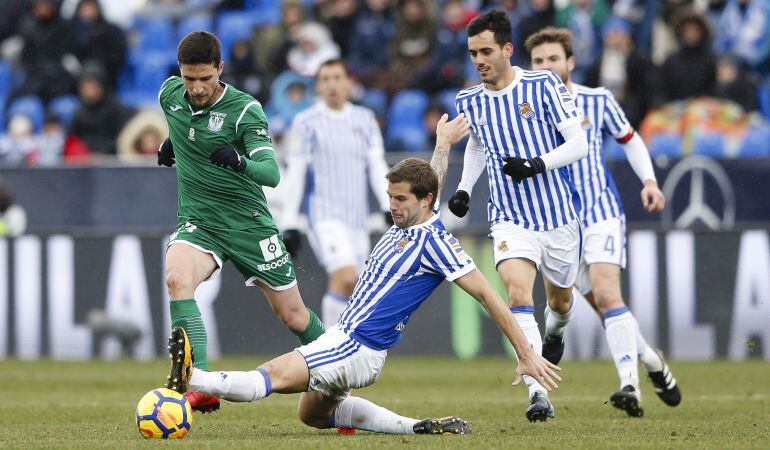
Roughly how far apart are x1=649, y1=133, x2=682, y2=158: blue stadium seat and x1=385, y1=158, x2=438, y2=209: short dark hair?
8.92 m

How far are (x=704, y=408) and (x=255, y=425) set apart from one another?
2987 millimetres

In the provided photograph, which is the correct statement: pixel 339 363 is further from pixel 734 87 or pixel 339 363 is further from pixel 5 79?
pixel 5 79

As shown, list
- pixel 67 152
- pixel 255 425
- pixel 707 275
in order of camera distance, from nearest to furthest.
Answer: pixel 255 425 < pixel 707 275 < pixel 67 152

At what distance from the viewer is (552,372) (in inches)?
246

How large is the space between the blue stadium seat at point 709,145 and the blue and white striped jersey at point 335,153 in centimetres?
511

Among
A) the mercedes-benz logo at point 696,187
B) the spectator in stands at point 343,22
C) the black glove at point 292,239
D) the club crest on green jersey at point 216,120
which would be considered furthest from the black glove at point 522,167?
the spectator in stands at point 343,22

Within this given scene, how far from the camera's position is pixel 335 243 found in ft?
36.3

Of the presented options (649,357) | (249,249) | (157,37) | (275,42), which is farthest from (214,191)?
(157,37)

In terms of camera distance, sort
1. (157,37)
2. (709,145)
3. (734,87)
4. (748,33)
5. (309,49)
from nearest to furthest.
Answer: (709,145) → (734,87) → (748,33) → (309,49) → (157,37)

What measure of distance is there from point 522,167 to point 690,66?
9.16m

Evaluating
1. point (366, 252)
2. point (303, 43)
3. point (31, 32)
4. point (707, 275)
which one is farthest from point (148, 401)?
point (31, 32)

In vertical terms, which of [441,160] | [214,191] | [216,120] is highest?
[216,120]

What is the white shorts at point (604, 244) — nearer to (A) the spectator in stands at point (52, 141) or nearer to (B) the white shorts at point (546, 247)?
(B) the white shorts at point (546, 247)

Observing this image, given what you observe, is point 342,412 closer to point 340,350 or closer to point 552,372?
point 340,350
